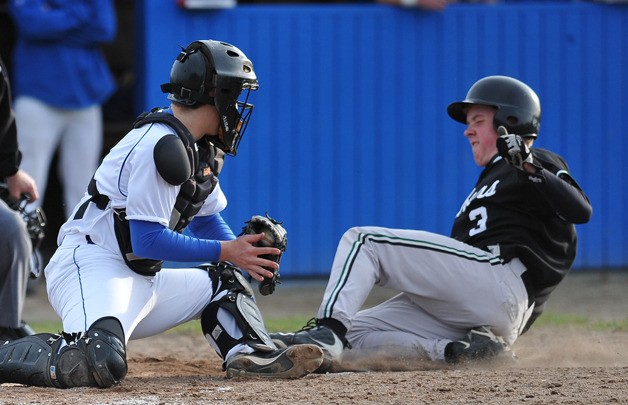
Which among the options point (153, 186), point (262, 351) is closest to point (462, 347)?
point (262, 351)

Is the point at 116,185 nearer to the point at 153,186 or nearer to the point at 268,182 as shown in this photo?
the point at 153,186

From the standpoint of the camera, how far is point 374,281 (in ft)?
18.4

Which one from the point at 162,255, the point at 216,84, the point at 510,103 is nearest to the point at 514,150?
the point at 510,103

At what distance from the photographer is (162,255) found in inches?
192

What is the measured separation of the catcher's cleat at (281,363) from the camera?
4.98 metres

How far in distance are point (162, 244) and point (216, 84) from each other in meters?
0.72

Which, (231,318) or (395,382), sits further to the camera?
(231,318)

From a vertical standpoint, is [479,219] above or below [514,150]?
below

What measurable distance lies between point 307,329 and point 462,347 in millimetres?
721

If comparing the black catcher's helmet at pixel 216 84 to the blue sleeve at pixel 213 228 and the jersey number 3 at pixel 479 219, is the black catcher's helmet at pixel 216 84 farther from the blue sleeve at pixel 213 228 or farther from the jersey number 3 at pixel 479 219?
the jersey number 3 at pixel 479 219

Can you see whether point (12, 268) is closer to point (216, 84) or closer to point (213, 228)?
point (213, 228)

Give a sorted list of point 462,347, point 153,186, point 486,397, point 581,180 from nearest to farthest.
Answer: point 486,397 < point 153,186 < point 462,347 < point 581,180

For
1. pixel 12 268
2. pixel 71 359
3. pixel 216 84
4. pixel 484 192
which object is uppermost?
pixel 216 84

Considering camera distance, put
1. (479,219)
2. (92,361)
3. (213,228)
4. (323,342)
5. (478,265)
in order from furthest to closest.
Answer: (479,219)
(478,265)
(213,228)
(323,342)
(92,361)
